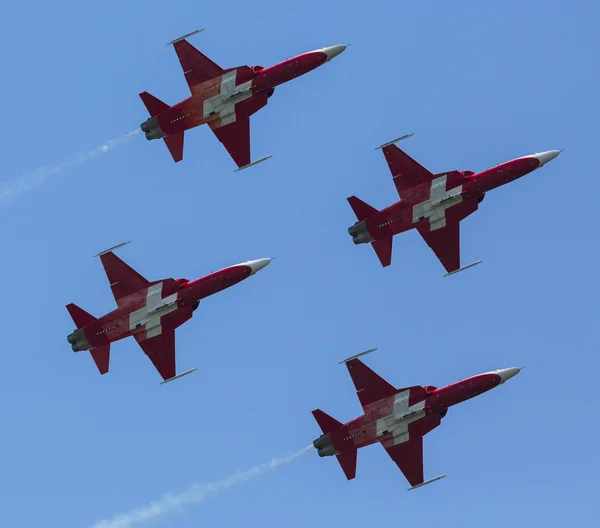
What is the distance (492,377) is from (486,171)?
41.0 ft

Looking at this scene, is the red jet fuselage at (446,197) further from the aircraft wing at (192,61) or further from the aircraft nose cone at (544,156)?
the aircraft wing at (192,61)

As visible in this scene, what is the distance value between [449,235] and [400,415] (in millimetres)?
11908

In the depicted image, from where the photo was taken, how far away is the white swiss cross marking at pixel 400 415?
143 meters

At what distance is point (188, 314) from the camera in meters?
144

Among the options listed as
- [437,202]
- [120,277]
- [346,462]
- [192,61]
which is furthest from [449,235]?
[120,277]

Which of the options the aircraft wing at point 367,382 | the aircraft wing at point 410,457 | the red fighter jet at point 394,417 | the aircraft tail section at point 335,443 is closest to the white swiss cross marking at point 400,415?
the red fighter jet at point 394,417

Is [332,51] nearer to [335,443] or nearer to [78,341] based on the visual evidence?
[78,341]

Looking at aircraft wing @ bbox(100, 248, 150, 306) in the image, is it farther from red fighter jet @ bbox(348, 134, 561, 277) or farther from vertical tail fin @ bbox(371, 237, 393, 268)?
vertical tail fin @ bbox(371, 237, 393, 268)

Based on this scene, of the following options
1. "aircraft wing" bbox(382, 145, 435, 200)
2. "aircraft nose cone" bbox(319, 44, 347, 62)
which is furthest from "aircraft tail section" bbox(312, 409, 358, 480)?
"aircraft nose cone" bbox(319, 44, 347, 62)

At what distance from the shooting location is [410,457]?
144 m

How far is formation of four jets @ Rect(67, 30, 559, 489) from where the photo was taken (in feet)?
467

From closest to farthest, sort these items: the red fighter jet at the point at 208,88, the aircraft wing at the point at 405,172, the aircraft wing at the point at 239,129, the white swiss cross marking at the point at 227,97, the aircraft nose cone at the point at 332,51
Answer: the red fighter jet at the point at 208,88 → the white swiss cross marking at the point at 227,97 → the aircraft nose cone at the point at 332,51 → the aircraft wing at the point at 239,129 → the aircraft wing at the point at 405,172

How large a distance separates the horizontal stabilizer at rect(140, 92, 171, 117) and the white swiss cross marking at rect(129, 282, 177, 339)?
1032 cm

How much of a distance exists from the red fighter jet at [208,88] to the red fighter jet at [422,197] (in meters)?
7.50
